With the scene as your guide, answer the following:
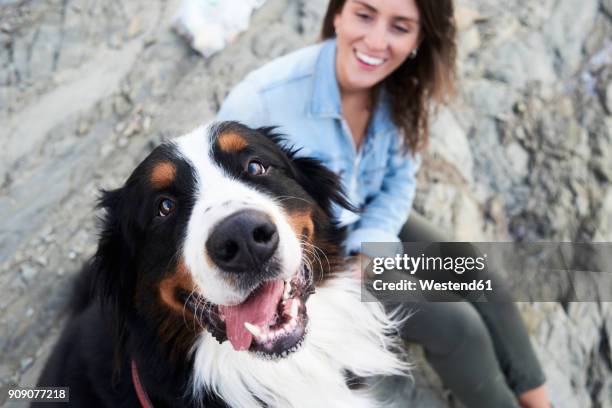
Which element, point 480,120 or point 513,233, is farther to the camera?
point 480,120

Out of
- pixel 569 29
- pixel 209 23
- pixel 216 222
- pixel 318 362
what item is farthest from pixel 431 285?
pixel 569 29

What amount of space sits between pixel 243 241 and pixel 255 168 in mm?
478

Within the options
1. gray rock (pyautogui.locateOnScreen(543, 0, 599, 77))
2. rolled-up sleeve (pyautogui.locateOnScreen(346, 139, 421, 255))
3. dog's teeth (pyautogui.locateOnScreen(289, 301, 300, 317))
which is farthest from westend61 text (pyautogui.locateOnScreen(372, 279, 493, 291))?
gray rock (pyautogui.locateOnScreen(543, 0, 599, 77))

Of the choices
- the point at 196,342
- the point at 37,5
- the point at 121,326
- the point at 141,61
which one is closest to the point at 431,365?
the point at 196,342

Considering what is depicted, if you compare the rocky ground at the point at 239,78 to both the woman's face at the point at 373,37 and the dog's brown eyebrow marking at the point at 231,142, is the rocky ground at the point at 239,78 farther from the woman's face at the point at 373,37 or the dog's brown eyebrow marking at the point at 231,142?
the dog's brown eyebrow marking at the point at 231,142

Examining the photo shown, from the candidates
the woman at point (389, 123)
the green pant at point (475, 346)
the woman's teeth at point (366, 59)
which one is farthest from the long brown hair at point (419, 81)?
the green pant at point (475, 346)

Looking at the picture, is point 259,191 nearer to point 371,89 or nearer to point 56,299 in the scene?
point 371,89

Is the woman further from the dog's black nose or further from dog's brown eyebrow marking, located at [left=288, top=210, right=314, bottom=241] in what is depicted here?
the dog's black nose

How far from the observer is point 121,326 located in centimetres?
193

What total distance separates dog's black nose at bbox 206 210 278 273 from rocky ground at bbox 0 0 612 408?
160cm

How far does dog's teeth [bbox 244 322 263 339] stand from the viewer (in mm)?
1690

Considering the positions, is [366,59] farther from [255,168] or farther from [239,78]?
[239,78]

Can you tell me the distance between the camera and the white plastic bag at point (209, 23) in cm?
402

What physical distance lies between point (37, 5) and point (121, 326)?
3884 mm
